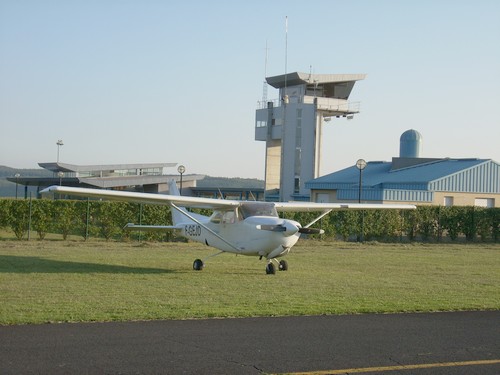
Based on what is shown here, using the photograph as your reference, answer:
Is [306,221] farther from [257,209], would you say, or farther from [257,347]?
[257,347]

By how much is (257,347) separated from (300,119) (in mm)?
52604

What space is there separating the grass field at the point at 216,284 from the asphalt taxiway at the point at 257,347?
1.03m

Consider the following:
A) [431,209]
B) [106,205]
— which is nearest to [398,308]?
[106,205]

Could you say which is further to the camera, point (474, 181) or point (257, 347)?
point (474, 181)

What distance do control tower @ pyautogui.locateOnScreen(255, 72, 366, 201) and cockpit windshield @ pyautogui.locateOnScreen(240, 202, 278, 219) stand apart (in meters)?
38.5

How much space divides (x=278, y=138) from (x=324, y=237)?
30149mm

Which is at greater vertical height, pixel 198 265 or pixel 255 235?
pixel 255 235

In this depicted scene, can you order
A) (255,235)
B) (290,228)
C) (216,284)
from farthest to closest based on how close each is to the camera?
1. (255,235)
2. (290,228)
3. (216,284)

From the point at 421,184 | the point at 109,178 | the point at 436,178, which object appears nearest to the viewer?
the point at 421,184

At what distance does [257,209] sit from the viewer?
19.9 m

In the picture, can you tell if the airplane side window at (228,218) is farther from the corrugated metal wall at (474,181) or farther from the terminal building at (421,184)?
the corrugated metal wall at (474,181)

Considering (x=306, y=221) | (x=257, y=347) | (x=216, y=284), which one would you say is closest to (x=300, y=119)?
(x=306, y=221)

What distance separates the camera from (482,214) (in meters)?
38.5

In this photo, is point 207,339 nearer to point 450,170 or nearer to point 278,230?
point 278,230
